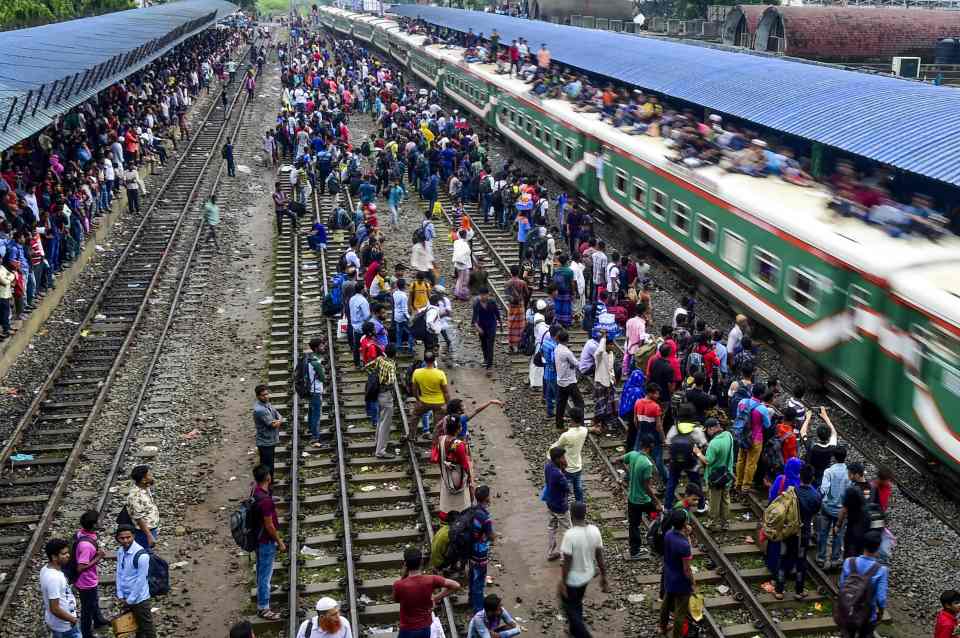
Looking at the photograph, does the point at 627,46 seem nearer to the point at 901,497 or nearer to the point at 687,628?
the point at 901,497

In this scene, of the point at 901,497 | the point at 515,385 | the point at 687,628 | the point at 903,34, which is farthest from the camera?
the point at 903,34

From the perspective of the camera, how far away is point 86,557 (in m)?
8.53

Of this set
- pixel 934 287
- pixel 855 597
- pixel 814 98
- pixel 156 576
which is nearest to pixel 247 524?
pixel 156 576

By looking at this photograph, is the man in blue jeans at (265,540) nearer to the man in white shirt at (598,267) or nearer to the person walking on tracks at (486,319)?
the person walking on tracks at (486,319)

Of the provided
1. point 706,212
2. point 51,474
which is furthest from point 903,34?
point 51,474

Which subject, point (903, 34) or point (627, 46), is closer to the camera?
point (627, 46)

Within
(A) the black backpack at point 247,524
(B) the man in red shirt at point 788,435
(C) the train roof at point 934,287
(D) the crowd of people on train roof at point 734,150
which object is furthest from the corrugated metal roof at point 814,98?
(A) the black backpack at point 247,524

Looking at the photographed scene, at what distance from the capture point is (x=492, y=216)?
78.8 feet

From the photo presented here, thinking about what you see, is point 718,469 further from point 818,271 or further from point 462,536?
point 818,271

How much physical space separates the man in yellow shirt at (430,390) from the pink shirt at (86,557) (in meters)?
4.48

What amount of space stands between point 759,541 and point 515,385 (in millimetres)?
5528

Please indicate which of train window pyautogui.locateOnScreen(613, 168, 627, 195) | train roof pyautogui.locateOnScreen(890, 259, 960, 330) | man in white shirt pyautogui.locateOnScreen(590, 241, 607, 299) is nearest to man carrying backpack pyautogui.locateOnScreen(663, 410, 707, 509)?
train roof pyautogui.locateOnScreen(890, 259, 960, 330)

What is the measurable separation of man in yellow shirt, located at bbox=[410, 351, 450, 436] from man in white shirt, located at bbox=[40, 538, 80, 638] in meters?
4.93

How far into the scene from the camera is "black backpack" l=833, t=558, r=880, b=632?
8.15 metres
